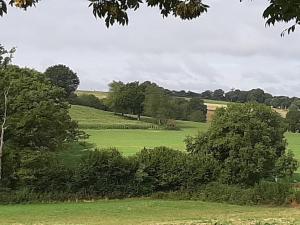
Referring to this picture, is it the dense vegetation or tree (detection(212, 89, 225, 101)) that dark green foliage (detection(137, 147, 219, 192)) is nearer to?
the dense vegetation

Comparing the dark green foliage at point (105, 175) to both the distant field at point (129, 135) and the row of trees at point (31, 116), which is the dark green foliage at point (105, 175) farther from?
the distant field at point (129, 135)

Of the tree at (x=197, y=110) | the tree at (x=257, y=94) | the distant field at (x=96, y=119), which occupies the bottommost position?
the distant field at (x=96, y=119)

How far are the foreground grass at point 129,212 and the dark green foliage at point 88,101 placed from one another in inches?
3190

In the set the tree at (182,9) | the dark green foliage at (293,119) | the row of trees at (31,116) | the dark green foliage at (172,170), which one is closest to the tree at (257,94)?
the dark green foliage at (293,119)

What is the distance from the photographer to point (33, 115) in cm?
4066

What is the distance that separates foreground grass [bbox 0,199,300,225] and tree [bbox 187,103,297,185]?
761cm

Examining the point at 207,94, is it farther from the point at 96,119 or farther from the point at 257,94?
the point at 96,119

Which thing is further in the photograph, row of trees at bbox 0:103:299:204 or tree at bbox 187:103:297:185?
tree at bbox 187:103:297:185

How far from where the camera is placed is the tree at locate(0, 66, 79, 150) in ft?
134

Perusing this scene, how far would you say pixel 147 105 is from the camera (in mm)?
106938

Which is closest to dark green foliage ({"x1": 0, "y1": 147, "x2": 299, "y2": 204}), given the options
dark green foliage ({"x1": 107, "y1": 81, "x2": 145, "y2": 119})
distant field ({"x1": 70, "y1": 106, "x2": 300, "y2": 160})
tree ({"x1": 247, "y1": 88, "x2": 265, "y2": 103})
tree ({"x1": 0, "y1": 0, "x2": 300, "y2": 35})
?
distant field ({"x1": 70, "y1": 106, "x2": 300, "y2": 160})

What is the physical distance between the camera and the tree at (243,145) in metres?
44.8

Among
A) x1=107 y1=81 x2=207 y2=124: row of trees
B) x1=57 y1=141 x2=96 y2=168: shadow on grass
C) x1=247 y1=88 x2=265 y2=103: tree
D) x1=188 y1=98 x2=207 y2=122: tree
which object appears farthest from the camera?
x1=188 y1=98 x2=207 y2=122: tree

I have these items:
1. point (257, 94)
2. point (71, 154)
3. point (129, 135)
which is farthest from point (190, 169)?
point (257, 94)
